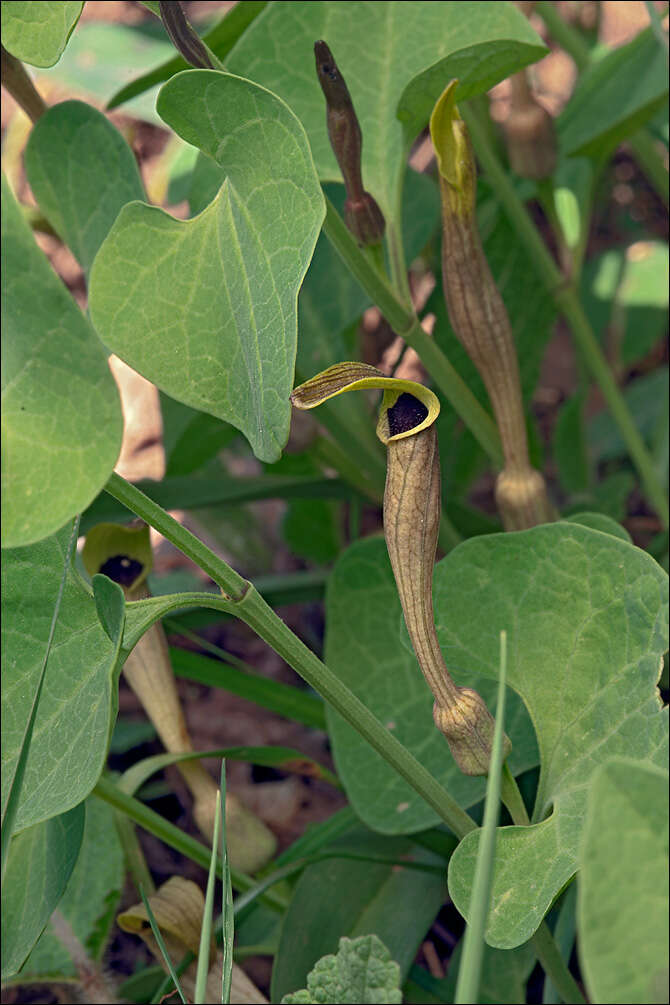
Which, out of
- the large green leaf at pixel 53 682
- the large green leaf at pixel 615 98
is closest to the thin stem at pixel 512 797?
the large green leaf at pixel 53 682

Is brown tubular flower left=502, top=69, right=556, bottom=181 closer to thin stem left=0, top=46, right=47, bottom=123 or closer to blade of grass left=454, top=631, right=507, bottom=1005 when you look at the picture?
thin stem left=0, top=46, right=47, bottom=123

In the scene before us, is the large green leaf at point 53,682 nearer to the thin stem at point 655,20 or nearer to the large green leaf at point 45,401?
the large green leaf at point 45,401

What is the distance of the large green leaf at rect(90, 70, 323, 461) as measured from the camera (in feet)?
1.77

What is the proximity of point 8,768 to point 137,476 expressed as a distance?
90 centimetres

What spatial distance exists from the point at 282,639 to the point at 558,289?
2.02 ft

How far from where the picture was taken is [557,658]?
654 mm

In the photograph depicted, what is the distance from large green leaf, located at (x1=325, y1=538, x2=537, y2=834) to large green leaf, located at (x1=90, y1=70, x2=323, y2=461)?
11.1 inches


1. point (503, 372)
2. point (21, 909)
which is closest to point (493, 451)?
point (503, 372)

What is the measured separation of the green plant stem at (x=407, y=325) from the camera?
29.2 inches

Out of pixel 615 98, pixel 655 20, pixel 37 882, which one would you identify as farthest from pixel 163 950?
pixel 615 98

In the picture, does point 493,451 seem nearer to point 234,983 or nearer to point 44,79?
point 234,983

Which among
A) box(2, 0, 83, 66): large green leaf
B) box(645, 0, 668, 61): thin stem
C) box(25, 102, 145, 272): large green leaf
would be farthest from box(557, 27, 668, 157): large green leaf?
box(2, 0, 83, 66): large green leaf

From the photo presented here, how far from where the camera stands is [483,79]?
82 centimetres

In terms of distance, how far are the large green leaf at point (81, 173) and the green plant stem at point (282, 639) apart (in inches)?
14.9
